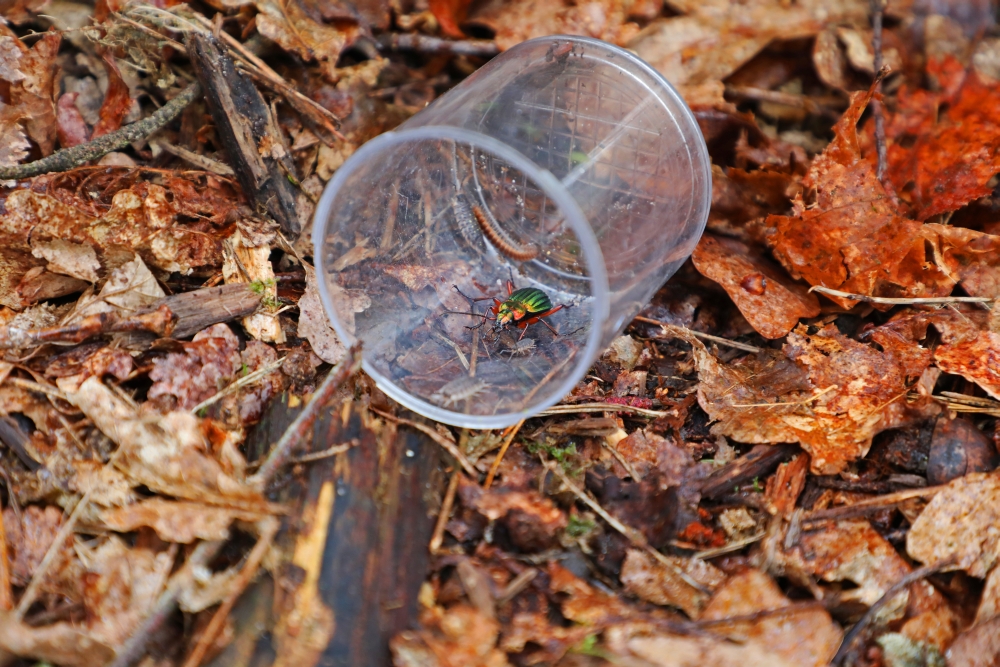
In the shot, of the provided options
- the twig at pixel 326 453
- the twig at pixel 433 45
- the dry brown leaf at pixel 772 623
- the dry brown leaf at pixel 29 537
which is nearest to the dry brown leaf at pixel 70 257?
the dry brown leaf at pixel 29 537

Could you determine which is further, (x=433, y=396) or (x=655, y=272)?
(x=655, y=272)

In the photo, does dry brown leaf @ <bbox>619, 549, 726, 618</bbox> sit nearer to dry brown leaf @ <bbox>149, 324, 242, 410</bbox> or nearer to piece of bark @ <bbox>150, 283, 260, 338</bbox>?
dry brown leaf @ <bbox>149, 324, 242, 410</bbox>

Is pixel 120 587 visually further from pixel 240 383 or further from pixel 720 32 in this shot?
pixel 720 32

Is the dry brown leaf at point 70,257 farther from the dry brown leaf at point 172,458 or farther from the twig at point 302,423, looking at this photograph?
the twig at point 302,423

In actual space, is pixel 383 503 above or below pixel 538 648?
above

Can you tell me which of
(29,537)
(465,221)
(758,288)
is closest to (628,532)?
(758,288)

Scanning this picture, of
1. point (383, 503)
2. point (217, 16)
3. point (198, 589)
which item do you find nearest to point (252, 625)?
point (198, 589)

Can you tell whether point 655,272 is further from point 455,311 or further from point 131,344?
point 131,344

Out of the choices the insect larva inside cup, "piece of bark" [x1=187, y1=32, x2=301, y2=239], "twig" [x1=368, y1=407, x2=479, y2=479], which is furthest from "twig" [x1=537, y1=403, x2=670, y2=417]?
"piece of bark" [x1=187, y1=32, x2=301, y2=239]
